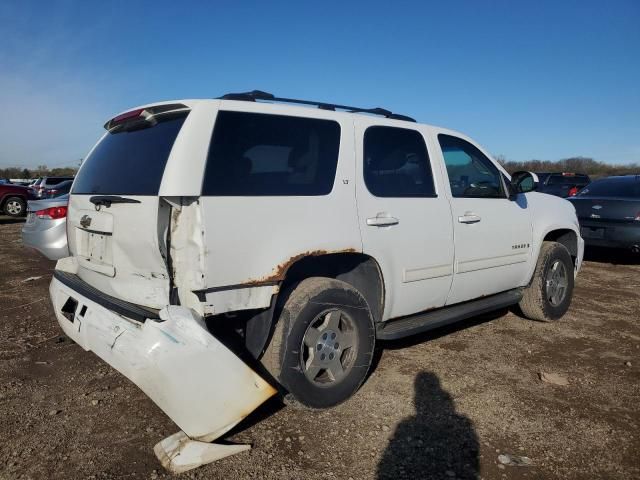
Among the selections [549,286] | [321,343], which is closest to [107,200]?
[321,343]

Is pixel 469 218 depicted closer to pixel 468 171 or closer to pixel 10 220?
pixel 468 171

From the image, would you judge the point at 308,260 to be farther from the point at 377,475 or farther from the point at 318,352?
the point at 377,475

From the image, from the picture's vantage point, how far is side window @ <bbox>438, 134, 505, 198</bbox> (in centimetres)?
399

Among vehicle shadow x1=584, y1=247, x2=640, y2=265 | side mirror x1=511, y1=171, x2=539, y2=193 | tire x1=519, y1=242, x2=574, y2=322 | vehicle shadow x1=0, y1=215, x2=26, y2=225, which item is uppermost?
side mirror x1=511, y1=171, x2=539, y2=193

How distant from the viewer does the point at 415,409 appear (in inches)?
124

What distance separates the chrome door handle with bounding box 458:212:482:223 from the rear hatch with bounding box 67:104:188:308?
7.59 feet

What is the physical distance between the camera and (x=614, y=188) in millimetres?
8586

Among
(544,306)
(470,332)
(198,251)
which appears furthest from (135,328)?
(544,306)

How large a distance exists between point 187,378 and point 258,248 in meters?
0.78

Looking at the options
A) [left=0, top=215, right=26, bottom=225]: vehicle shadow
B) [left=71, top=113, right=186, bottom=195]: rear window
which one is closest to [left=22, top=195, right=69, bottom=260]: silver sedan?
[left=71, top=113, right=186, bottom=195]: rear window

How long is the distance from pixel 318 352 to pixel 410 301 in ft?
3.05

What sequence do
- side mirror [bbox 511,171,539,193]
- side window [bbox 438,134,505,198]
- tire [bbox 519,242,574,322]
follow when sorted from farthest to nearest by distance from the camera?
tire [bbox 519,242,574,322] → side mirror [bbox 511,171,539,193] → side window [bbox 438,134,505,198]

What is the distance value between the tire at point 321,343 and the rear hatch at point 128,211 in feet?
2.45

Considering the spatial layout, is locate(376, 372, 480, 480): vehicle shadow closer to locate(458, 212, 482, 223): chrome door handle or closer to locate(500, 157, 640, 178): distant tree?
locate(458, 212, 482, 223): chrome door handle
